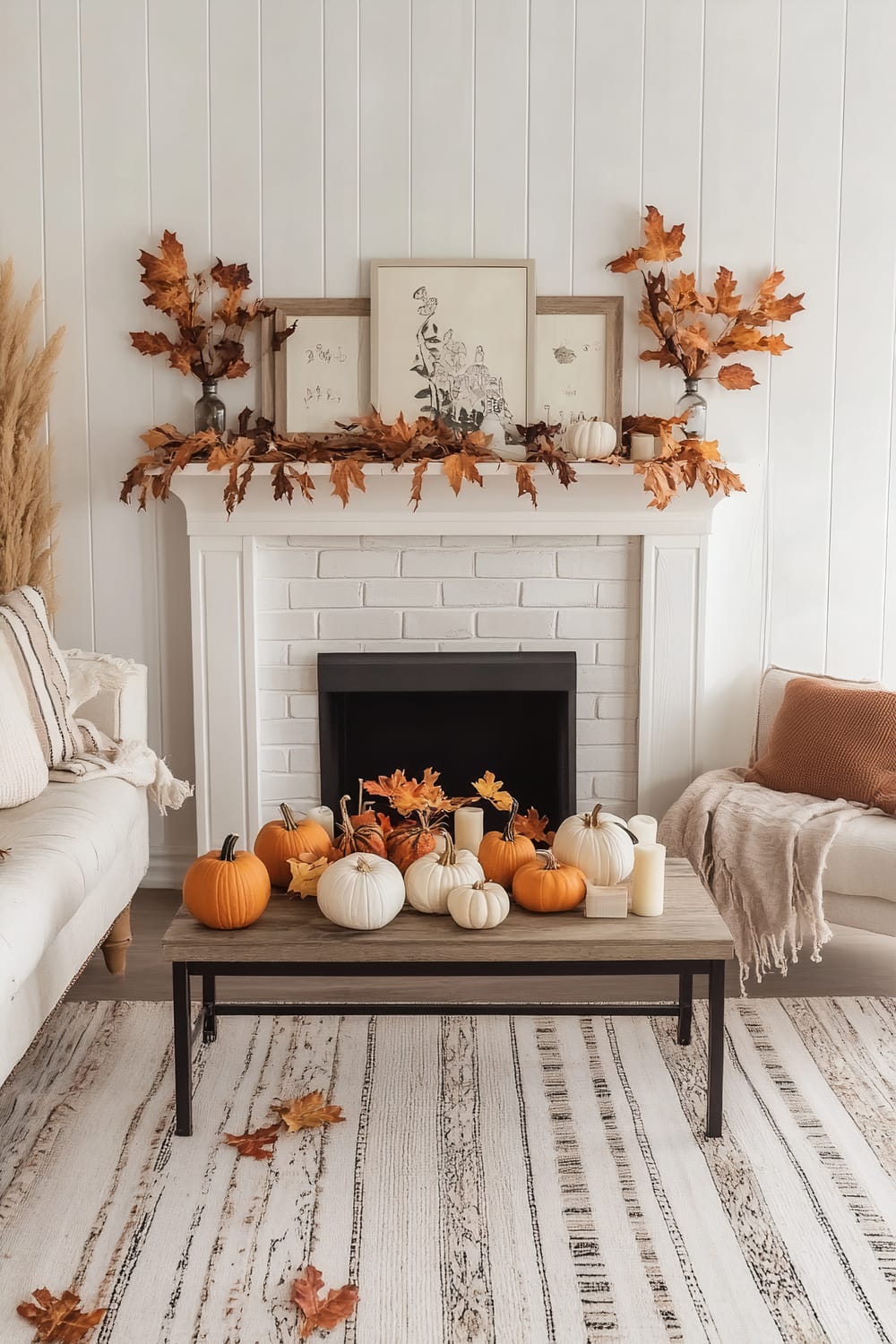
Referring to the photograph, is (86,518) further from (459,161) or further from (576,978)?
(576,978)

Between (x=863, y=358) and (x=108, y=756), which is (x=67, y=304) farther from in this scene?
(x=863, y=358)

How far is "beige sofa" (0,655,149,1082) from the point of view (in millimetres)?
1898

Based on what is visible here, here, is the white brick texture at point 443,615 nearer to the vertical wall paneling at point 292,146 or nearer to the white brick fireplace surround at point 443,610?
the white brick fireplace surround at point 443,610

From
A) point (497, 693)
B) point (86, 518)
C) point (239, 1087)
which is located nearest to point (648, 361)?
point (497, 693)

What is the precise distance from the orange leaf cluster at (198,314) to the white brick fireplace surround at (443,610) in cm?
39

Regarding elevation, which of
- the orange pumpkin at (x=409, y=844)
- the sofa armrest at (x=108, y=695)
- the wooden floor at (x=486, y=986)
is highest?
the sofa armrest at (x=108, y=695)

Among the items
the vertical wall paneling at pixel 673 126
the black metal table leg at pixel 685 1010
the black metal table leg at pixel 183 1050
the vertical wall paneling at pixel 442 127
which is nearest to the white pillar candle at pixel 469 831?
the black metal table leg at pixel 685 1010

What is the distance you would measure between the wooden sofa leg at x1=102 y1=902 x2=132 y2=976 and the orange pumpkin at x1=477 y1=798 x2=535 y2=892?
1033mm

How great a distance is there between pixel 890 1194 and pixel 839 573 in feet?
6.09

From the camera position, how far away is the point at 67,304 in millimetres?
3209

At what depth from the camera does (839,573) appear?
3.30 metres

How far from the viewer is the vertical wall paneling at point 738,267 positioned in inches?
122

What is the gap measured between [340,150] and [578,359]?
2.82ft

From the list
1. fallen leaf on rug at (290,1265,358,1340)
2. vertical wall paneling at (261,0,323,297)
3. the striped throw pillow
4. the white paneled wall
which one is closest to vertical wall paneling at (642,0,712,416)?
the white paneled wall
